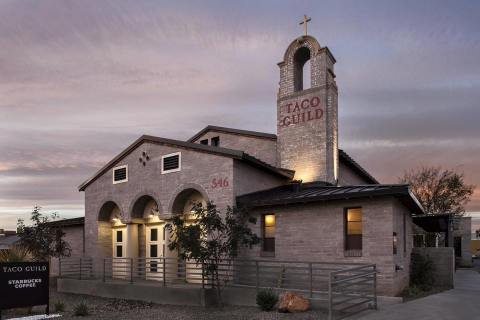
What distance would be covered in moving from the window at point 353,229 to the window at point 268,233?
3396 millimetres

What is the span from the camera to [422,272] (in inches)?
822

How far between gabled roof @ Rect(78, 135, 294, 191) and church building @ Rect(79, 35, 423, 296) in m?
0.05

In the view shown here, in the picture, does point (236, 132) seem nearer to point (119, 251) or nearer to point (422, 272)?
point (119, 251)

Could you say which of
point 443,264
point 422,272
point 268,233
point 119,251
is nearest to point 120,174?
point 119,251

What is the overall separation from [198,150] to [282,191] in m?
4.16

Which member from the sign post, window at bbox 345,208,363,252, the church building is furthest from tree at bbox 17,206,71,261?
window at bbox 345,208,363,252

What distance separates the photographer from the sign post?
1543cm

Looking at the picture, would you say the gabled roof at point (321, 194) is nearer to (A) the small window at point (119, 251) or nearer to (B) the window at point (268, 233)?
(B) the window at point (268, 233)

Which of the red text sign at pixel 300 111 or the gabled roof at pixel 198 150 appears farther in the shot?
the red text sign at pixel 300 111

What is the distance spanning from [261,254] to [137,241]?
800cm

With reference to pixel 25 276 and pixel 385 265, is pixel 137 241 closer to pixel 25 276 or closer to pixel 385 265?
pixel 25 276

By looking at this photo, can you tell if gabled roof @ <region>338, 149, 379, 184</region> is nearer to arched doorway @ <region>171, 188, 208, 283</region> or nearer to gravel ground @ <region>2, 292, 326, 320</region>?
arched doorway @ <region>171, 188, 208, 283</region>

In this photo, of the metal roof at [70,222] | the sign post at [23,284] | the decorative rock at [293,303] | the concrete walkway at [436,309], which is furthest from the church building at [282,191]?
the sign post at [23,284]

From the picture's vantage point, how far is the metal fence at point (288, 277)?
14484mm
